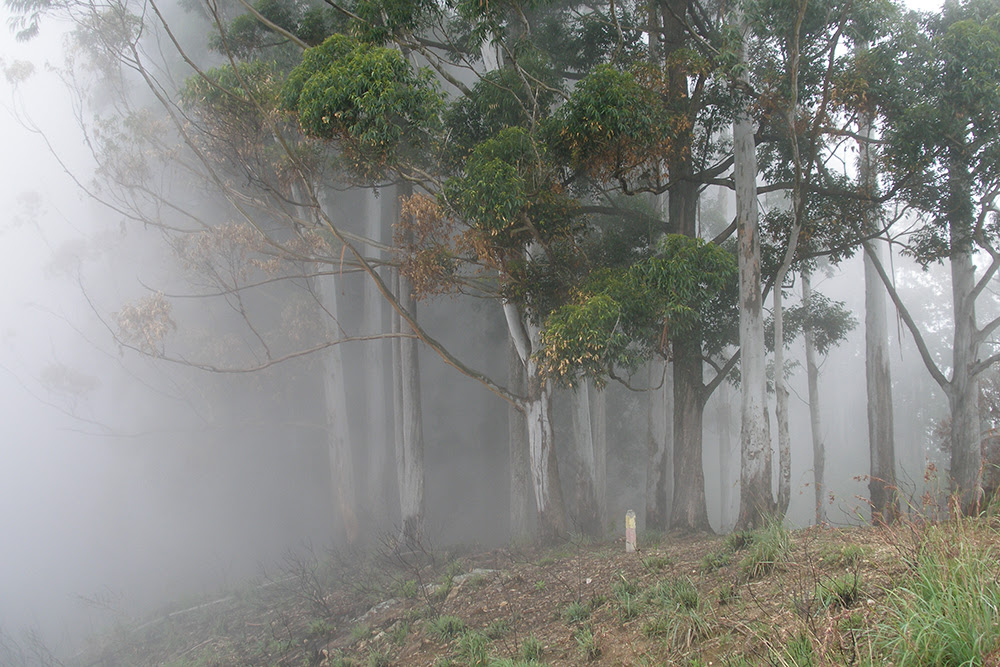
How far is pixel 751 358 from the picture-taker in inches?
350

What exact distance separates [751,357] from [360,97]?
5.92m

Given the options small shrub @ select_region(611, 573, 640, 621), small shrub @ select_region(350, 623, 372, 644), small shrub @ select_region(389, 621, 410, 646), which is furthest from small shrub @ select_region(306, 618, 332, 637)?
small shrub @ select_region(611, 573, 640, 621)

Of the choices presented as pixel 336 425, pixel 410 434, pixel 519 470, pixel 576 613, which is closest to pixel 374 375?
pixel 336 425

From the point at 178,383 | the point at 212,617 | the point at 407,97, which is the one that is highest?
the point at 407,97

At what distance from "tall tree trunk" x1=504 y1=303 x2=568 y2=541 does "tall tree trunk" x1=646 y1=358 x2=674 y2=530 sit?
2732 mm

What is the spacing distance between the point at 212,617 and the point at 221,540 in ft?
42.9

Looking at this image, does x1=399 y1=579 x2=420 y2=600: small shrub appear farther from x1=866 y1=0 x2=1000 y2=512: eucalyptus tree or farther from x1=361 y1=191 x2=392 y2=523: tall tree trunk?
x1=361 y1=191 x2=392 y2=523: tall tree trunk

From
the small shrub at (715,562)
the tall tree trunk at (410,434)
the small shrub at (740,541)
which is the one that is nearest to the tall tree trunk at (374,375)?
the tall tree trunk at (410,434)

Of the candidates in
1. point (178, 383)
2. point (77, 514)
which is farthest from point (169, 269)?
point (77, 514)

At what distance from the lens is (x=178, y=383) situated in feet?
68.2

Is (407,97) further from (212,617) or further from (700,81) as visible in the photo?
(212,617)

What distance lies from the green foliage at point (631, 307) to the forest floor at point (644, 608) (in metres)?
2.18

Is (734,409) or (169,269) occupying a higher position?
(169,269)

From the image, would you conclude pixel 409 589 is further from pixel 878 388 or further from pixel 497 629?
pixel 878 388
